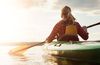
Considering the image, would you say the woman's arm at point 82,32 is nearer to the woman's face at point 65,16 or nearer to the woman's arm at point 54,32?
the woman's face at point 65,16

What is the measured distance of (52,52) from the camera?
847cm

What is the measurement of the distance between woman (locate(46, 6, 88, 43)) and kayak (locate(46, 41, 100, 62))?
23 centimetres

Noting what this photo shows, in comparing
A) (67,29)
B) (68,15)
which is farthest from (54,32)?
(68,15)

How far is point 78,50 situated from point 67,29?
75 centimetres

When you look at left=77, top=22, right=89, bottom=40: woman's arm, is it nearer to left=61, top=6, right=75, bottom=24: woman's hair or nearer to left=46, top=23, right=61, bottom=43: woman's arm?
left=61, top=6, right=75, bottom=24: woman's hair

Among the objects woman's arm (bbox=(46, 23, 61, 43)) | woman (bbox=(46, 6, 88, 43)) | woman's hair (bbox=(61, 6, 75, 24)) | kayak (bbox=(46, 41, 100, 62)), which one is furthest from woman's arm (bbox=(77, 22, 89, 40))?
kayak (bbox=(46, 41, 100, 62))

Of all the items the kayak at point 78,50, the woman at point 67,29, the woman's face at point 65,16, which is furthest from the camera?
the woman's face at point 65,16

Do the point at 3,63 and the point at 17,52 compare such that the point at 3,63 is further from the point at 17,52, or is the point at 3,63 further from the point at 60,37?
the point at 60,37

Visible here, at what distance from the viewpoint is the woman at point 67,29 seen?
8180 mm

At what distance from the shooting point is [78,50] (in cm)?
757

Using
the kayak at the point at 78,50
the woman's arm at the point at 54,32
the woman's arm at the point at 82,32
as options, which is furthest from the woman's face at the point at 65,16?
the kayak at the point at 78,50

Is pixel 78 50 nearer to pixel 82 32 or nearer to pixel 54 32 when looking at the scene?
pixel 82 32

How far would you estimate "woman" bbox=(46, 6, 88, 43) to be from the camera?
818cm

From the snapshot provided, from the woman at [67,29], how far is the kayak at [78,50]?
0.76ft
